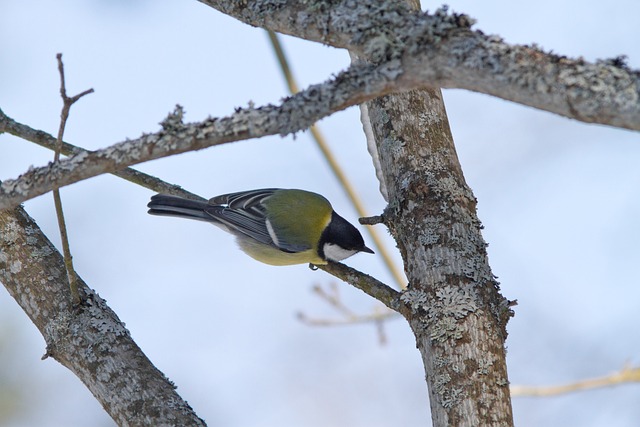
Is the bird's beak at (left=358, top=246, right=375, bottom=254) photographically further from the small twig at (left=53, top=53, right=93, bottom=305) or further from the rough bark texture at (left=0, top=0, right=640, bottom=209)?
the rough bark texture at (left=0, top=0, right=640, bottom=209)

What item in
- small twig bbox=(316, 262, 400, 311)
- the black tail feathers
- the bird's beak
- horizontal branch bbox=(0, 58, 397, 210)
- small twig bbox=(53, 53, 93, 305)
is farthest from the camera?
the bird's beak

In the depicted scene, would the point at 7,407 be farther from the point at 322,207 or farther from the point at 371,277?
the point at 371,277

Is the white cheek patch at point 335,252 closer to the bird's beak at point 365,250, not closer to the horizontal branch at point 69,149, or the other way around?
the bird's beak at point 365,250

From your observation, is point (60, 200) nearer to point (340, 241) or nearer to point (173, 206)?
point (173, 206)

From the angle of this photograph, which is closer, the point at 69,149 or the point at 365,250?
the point at 69,149

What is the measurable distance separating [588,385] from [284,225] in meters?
1.52

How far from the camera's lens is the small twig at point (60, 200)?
67.4 inches

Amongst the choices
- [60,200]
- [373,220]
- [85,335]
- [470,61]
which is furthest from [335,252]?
[470,61]

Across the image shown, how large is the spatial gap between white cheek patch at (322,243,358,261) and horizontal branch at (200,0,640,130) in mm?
1533

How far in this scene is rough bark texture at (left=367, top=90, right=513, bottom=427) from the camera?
1.80m

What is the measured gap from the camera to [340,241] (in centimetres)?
331

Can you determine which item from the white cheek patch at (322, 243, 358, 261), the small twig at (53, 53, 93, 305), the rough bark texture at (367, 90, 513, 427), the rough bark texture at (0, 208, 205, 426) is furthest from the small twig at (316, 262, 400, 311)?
the small twig at (53, 53, 93, 305)

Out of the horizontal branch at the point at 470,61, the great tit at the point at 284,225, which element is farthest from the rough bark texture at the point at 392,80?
the great tit at the point at 284,225

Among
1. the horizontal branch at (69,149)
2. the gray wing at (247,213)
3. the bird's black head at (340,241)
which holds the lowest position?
the horizontal branch at (69,149)
